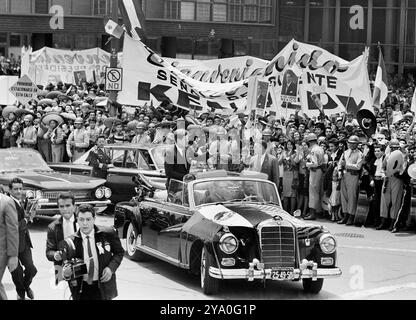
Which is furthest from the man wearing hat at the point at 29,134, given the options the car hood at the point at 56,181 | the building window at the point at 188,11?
the building window at the point at 188,11

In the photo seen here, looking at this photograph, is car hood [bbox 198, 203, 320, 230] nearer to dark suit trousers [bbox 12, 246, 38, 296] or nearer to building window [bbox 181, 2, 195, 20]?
dark suit trousers [bbox 12, 246, 38, 296]

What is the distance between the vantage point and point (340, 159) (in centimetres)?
1842

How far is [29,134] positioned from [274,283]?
13667 millimetres

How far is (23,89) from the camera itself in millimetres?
26172

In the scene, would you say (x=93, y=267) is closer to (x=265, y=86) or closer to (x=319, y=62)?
(x=265, y=86)

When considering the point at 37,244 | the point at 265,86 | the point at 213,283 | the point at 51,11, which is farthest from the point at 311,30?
the point at 213,283

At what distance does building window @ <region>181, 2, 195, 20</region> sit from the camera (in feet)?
162

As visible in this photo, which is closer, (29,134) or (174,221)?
(174,221)

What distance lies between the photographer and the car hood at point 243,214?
11.0 m

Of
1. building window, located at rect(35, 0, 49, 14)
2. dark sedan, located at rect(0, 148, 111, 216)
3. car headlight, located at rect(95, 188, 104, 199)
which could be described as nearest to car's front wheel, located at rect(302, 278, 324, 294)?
dark sedan, located at rect(0, 148, 111, 216)

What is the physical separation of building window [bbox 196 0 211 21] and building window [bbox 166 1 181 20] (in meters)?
1.06

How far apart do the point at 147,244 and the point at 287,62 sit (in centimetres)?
1096

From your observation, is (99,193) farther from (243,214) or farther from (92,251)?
(92,251)

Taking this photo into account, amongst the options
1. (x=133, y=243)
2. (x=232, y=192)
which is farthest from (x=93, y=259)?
(x=133, y=243)
